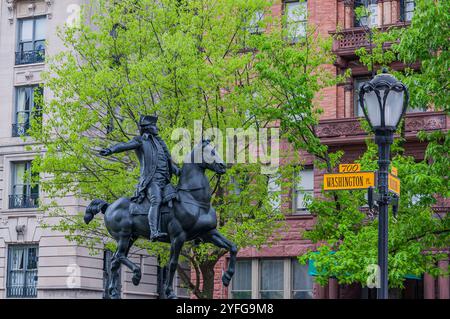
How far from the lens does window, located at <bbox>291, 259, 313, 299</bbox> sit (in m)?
41.4

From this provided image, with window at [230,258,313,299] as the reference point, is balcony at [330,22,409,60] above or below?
above

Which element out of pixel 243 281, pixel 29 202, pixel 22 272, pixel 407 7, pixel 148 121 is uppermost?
pixel 407 7

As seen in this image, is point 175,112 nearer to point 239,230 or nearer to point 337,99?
point 239,230

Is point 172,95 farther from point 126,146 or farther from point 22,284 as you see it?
point 22,284

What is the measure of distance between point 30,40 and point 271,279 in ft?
51.5

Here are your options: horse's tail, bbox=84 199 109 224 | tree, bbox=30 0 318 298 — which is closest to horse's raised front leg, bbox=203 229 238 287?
horse's tail, bbox=84 199 109 224

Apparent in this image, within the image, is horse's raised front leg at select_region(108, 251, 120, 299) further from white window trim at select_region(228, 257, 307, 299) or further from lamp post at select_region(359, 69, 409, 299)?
white window trim at select_region(228, 257, 307, 299)

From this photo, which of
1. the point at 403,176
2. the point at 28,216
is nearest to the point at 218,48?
the point at 403,176

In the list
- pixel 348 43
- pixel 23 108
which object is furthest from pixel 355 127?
pixel 23 108

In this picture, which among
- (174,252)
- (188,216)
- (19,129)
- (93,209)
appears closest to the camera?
(188,216)

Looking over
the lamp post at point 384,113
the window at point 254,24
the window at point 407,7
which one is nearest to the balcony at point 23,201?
the window at point 254,24

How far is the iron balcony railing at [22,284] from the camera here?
4425cm

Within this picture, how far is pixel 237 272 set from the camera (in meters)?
42.9

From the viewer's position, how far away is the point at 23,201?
45.3 metres
